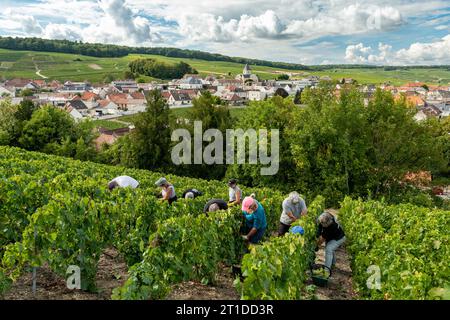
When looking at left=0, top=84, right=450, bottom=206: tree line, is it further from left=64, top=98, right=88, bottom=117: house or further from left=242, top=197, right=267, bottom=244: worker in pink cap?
left=64, top=98, right=88, bottom=117: house

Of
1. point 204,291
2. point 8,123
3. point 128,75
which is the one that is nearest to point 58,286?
point 204,291

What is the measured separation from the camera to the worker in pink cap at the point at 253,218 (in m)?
8.72

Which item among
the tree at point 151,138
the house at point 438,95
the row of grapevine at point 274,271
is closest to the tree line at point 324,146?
the tree at point 151,138

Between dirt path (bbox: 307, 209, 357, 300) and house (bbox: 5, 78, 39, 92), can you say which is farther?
house (bbox: 5, 78, 39, 92)

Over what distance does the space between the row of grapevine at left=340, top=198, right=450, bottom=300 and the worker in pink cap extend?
7.88 ft

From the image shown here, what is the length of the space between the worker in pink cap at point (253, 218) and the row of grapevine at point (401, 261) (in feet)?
7.88

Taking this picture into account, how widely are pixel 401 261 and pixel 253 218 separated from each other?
3323 mm

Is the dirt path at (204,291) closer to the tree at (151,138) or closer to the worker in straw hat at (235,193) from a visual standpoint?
the worker in straw hat at (235,193)

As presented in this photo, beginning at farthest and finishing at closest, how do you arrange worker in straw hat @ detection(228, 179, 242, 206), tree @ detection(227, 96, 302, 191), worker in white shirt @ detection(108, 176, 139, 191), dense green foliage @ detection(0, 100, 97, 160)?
dense green foliage @ detection(0, 100, 97, 160)
tree @ detection(227, 96, 302, 191)
worker in white shirt @ detection(108, 176, 139, 191)
worker in straw hat @ detection(228, 179, 242, 206)

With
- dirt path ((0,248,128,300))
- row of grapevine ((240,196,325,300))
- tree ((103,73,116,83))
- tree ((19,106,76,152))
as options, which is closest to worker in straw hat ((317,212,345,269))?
row of grapevine ((240,196,325,300))

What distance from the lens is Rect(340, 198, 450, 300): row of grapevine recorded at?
6.13 meters

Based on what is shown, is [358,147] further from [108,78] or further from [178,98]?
[108,78]
